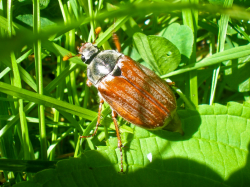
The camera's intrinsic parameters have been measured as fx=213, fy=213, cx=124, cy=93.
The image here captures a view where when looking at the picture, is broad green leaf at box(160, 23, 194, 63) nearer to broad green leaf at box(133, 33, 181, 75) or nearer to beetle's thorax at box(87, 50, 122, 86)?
broad green leaf at box(133, 33, 181, 75)

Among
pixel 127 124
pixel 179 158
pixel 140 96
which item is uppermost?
pixel 140 96

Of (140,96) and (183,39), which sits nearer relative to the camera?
(140,96)

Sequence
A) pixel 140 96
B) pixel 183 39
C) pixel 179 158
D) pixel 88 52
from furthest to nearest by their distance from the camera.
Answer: pixel 88 52, pixel 183 39, pixel 140 96, pixel 179 158

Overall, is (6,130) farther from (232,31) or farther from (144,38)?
(232,31)

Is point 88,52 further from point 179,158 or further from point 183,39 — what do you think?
point 179,158

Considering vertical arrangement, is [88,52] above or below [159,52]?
above

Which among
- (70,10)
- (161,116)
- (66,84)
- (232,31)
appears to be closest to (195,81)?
(161,116)

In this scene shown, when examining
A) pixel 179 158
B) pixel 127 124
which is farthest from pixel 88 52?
pixel 179 158
